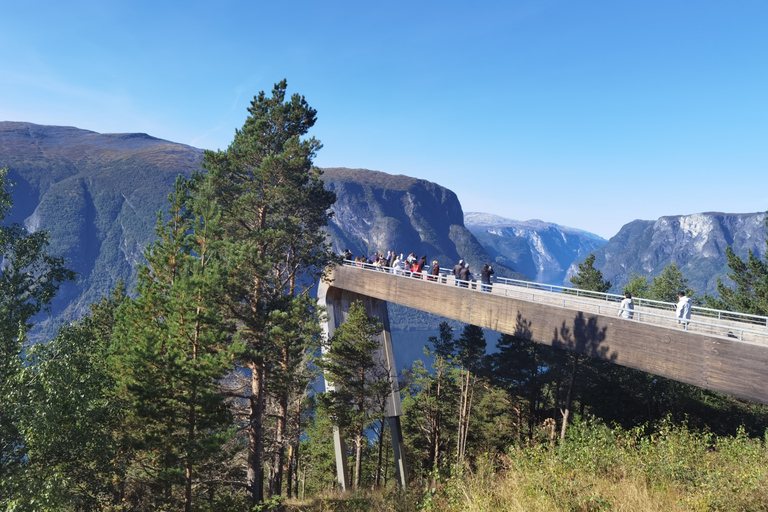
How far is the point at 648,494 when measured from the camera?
6.82 metres

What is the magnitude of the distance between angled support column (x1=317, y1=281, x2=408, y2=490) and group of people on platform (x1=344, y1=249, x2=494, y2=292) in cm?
226

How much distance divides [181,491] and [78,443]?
16.5 ft

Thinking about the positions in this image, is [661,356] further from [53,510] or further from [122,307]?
[122,307]

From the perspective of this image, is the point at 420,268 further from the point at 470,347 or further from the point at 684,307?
the point at 684,307

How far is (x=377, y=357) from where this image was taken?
884 inches

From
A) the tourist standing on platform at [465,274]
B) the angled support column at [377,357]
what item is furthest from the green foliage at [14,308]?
the tourist standing on platform at [465,274]

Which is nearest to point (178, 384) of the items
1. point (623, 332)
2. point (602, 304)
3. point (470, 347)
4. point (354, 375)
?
point (354, 375)

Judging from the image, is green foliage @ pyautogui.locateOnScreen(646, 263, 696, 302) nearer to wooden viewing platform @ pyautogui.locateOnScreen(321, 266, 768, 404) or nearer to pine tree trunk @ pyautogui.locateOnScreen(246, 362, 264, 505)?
wooden viewing platform @ pyautogui.locateOnScreen(321, 266, 768, 404)

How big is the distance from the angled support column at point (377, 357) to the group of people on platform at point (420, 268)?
7.43 feet

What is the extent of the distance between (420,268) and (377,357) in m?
5.95

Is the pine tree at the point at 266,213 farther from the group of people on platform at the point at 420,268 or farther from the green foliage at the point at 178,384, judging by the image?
the group of people on platform at the point at 420,268

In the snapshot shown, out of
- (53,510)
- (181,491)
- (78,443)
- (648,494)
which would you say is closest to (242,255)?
(78,443)

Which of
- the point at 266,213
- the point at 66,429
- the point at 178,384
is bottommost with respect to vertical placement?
the point at 66,429

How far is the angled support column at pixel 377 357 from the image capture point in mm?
22062
